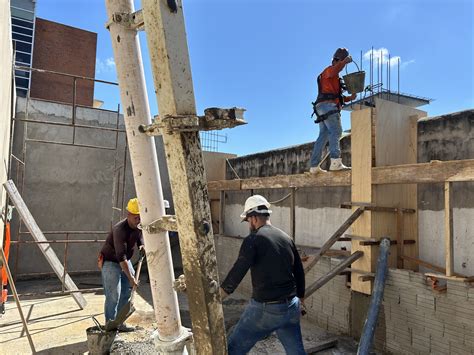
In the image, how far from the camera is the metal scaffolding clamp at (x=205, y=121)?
158cm

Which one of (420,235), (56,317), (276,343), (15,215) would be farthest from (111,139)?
(420,235)

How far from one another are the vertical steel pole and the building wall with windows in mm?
19592

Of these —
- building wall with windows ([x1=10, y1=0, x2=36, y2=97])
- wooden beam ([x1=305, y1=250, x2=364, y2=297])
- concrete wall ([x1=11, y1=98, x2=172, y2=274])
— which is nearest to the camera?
wooden beam ([x1=305, y1=250, x2=364, y2=297])

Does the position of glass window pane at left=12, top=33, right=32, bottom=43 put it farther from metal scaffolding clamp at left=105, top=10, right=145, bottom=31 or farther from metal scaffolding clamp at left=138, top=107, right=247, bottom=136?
metal scaffolding clamp at left=138, top=107, right=247, bottom=136

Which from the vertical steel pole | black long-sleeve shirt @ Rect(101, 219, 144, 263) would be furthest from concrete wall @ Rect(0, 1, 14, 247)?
the vertical steel pole

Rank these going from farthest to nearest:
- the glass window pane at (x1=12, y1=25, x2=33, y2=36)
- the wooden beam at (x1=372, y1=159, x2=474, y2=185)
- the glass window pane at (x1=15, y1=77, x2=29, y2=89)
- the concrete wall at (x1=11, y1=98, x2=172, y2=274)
→ the glass window pane at (x1=15, y1=77, x2=29, y2=89)
the glass window pane at (x1=12, y1=25, x2=33, y2=36)
the concrete wall at (x1=11, y1=98, x2=172, y2=274)
the wooden beam at (x1=372, y1=159, x2=474, y2=185)

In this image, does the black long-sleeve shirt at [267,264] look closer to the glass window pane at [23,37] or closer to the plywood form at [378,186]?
the plywood form at [378,186]

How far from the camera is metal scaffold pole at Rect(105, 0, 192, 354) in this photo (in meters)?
1.98

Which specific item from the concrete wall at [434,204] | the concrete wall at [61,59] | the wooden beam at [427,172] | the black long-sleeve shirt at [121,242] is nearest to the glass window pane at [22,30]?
the concrete wall at [61,59]

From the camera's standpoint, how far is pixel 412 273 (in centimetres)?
448

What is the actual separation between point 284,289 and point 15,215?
798 centimetres

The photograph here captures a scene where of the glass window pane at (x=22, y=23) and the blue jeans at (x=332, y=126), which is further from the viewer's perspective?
the glass window pane at (x=22, y=23)

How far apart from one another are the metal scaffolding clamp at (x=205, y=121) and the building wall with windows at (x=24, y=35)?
19678 mm

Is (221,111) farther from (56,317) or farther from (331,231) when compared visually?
(56,317)
